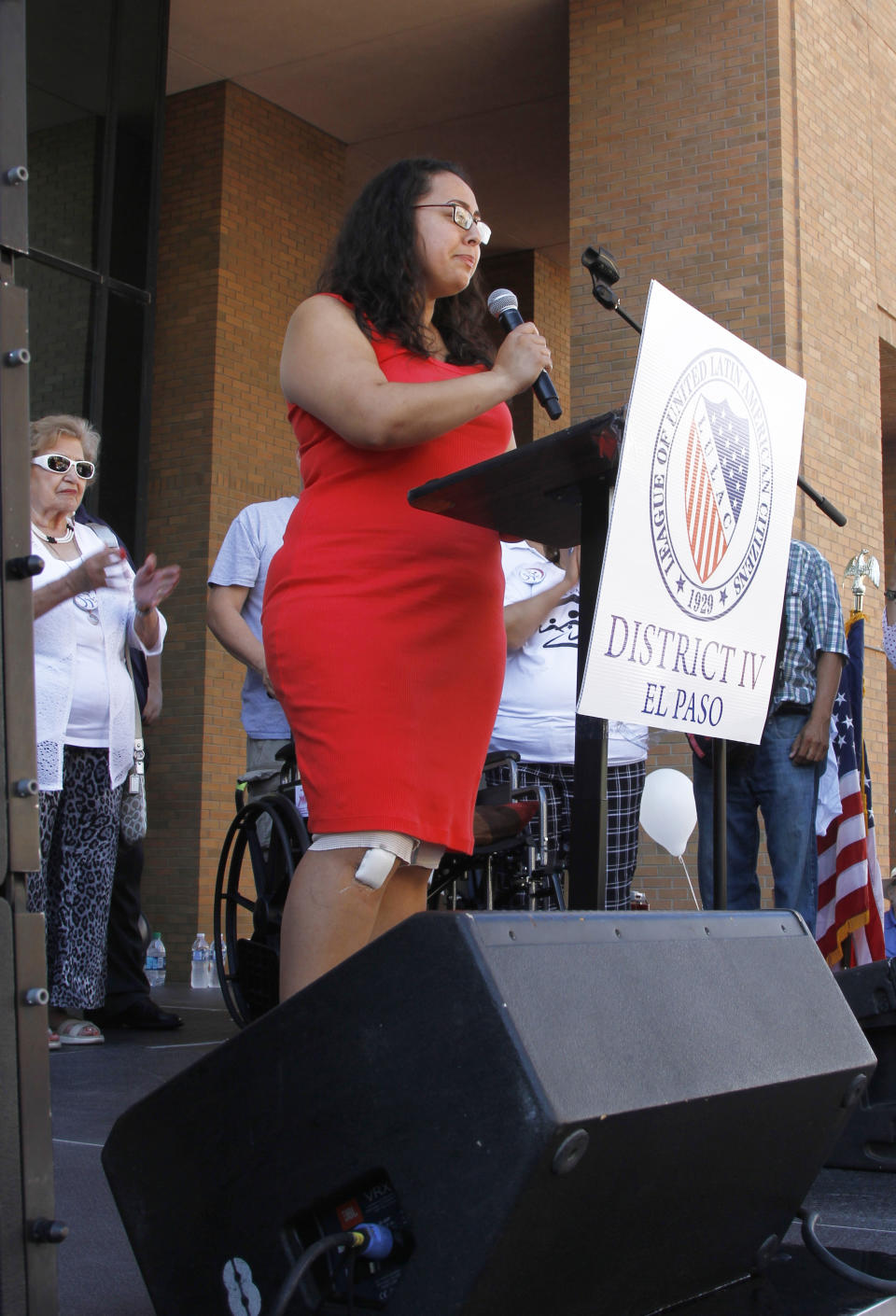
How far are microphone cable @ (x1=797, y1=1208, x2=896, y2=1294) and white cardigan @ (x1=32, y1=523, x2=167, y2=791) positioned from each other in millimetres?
2443

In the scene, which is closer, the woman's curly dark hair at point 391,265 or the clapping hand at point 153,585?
the woman's curly dark hair at point 391,265

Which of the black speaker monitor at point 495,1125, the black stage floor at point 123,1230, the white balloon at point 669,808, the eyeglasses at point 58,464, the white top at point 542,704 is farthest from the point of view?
the white balloon at point 669,808

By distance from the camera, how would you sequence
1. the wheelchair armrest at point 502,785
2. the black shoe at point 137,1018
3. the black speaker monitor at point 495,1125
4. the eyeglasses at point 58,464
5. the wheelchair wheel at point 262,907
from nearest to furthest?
the black speaker monitor at point 495,1125
the wheelchair wheel at point 262,907
the eyeglasses at point 58,464
the wheelchair armrest at point 502,785
the black shoe at point 137,1018

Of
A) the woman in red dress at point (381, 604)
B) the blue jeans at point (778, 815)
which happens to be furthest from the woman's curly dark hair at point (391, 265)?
the blue jeans at point (778, 815)

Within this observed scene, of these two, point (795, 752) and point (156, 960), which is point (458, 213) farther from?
point (156, 960)

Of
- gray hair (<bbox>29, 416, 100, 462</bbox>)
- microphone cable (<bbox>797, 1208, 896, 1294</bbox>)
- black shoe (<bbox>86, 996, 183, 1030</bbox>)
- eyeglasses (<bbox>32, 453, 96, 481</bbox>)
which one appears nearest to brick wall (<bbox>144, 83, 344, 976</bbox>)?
black shoe (<bbox>86, 996, 183, 1030</bbox>)

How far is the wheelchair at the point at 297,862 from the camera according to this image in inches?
149

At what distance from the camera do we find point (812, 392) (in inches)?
328

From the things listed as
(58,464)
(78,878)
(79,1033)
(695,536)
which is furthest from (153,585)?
(79,1033)

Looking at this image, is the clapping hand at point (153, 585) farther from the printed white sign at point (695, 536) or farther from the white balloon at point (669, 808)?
the white balloon at point (669, 808)

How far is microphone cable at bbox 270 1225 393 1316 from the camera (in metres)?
1.33

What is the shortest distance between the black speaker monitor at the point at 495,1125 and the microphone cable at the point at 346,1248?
0.08ft

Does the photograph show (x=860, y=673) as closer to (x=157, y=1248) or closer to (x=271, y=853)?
(x=271, y=853)

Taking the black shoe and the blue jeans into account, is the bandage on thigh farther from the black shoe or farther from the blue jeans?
the black shoe
